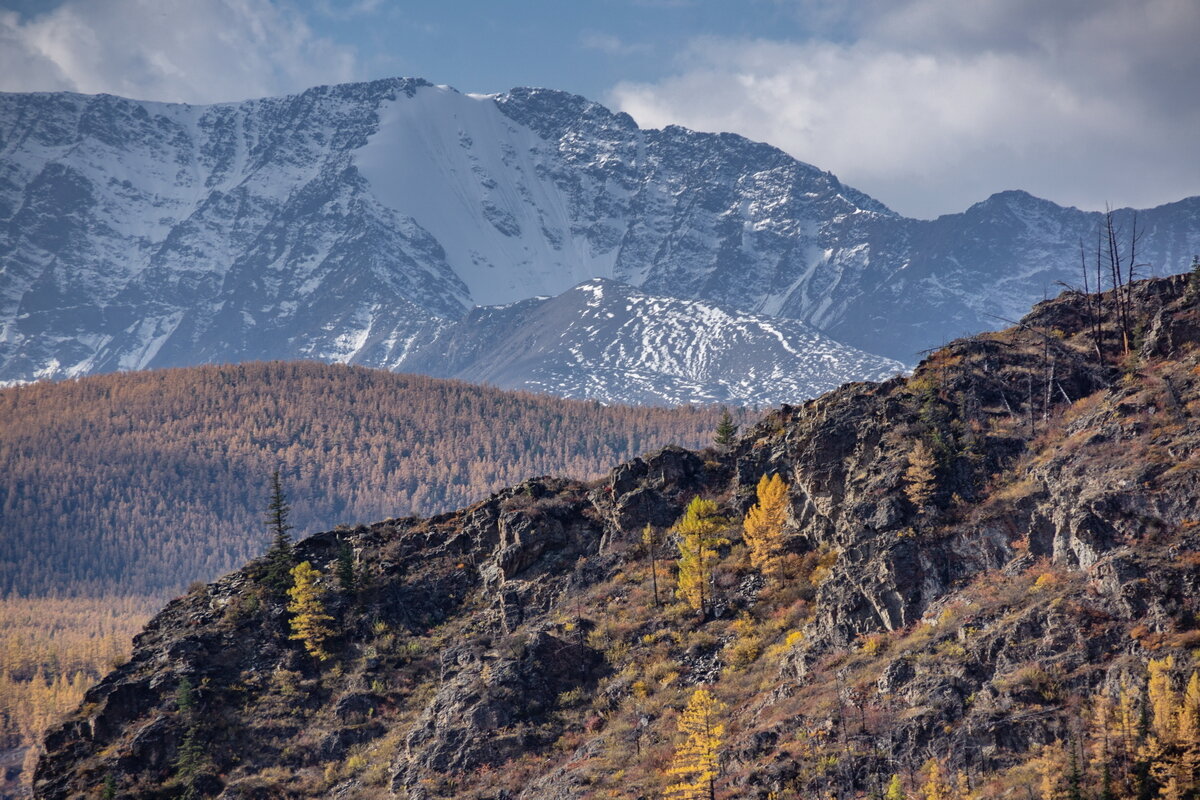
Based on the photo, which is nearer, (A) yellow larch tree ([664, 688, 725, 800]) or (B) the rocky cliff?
(B) the rocky cliff

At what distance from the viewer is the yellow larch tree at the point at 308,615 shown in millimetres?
113688

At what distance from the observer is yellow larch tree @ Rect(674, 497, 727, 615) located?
347ft

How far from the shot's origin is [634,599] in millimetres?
109562

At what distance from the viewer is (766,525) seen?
348ft

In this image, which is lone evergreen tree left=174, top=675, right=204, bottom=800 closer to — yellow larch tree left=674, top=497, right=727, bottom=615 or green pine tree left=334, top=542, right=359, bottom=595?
green pine tree left=334, top=542, right=359, bottom=595

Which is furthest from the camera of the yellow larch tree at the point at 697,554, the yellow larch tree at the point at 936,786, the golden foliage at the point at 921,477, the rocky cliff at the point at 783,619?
the yellow larch tree at the point at 697,554

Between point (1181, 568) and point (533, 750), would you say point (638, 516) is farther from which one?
point (1181, 568)

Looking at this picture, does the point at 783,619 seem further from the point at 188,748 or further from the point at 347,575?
the point at 188,748

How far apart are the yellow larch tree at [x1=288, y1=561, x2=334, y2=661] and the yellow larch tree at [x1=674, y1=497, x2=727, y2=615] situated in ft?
112

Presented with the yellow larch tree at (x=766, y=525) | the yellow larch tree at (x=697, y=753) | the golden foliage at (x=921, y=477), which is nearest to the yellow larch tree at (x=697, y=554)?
the yellow larch tree at (x=766, y=525)

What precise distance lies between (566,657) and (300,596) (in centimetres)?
2822

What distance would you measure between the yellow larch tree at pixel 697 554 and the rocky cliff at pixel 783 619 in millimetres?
1650

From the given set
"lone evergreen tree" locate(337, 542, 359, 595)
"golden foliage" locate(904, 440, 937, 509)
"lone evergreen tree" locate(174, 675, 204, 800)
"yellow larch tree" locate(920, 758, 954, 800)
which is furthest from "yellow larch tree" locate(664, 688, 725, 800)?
"lone evergreen tree" locate(174, 675, 204, 800)

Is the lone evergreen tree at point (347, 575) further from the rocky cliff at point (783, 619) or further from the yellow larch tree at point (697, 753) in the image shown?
the yellow larch tree at point (697, 753)
